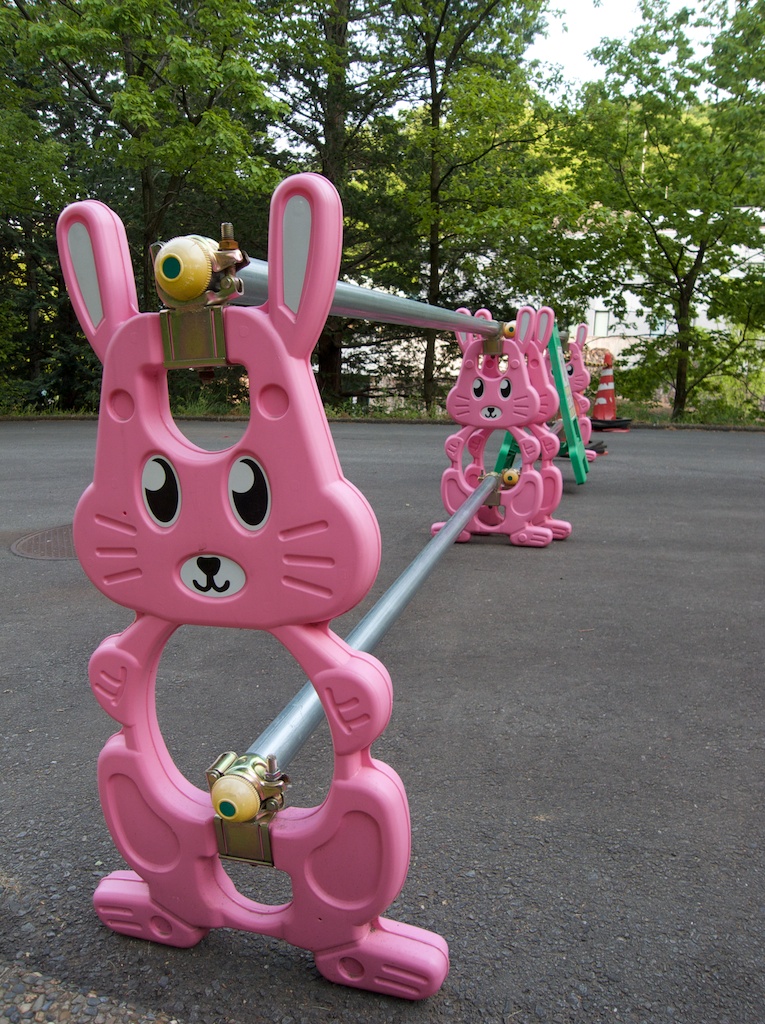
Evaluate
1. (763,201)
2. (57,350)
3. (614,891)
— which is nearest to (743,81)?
(763,201)

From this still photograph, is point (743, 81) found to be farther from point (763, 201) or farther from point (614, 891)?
point (614, 891)

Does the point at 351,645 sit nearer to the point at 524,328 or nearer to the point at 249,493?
the point at 249,493

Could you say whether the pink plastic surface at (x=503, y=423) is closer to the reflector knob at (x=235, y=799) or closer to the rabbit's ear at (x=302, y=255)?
the rabbit's ear at (x=302, y=255)

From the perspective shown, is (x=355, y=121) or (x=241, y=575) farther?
(x=355, y=121)

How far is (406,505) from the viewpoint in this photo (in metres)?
→ 6.62

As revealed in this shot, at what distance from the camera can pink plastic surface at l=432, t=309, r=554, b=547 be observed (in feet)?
16.8

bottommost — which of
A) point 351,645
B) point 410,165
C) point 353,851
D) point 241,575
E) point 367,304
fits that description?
point 353,851

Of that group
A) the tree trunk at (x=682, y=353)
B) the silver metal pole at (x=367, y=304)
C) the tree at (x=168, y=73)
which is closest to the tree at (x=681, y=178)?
the tree trunk at (x=682, y=353)

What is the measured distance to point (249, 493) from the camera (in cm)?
146

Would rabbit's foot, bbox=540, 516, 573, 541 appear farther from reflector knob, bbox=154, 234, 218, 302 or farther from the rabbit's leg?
reflector knob, bbox=154, 234, 218, 302

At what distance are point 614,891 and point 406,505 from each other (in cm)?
481

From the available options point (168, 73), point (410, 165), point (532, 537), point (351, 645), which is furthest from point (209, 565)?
point (410, 165)

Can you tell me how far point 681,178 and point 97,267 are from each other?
48.5 feet

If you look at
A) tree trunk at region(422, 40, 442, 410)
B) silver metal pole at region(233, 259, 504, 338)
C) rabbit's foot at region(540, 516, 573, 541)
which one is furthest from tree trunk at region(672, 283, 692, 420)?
silver metal pole at region(233, 259, 504, 338)
